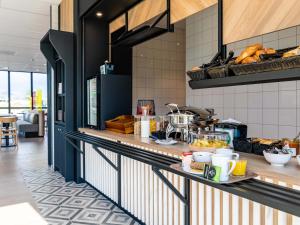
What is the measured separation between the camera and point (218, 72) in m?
1.93

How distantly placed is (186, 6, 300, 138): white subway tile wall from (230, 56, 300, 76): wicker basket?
1738 millimetres

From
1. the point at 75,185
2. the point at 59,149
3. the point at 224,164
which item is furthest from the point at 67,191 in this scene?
the point at 224,164

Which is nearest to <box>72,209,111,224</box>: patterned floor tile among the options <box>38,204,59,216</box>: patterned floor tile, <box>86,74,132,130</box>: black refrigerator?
<box>38,204,59,216</box>: patterned floor tile

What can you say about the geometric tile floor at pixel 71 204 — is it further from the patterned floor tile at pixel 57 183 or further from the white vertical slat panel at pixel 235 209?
the white vertical slat panel at pixel 235 209

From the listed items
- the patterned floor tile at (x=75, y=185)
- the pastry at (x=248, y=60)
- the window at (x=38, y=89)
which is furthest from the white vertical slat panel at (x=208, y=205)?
the window at (x=38, y=89)

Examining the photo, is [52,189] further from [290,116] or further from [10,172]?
[290,116]

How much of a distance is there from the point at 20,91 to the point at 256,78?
1448 cm

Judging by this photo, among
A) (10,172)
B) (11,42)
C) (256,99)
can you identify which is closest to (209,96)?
(256,99)

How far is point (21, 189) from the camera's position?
382cm

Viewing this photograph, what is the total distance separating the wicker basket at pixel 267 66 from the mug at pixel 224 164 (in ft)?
2.02

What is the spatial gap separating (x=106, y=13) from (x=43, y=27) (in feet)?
9.90

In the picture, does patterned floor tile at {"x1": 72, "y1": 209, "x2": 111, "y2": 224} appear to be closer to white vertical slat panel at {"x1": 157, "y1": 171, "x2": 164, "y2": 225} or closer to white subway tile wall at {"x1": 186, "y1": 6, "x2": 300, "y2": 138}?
white vertical slat panel at {"x1": 157, "y1": 171, "x2": 164, "y2": 225}

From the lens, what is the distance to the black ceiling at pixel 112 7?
11.2 feet

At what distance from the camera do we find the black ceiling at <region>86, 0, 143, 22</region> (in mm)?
3424
